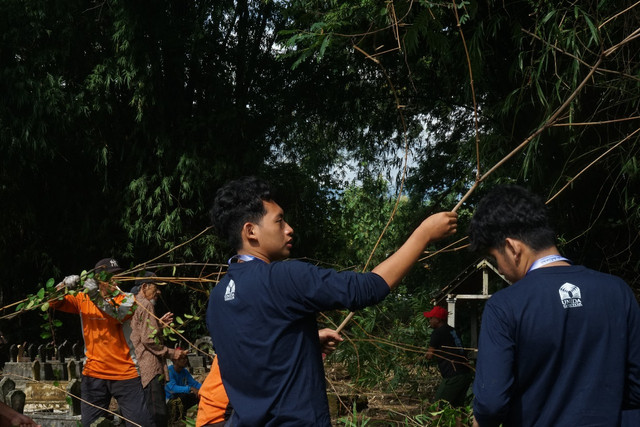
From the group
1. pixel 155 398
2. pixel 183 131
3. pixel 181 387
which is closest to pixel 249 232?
pixel 155 398

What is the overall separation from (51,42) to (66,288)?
7.61 meters

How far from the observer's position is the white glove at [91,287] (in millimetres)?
4508

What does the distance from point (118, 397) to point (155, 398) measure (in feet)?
1.35

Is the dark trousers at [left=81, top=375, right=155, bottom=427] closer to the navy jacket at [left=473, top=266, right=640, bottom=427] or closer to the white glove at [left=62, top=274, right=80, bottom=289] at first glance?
the white glove at [left=62, top=274, right=80, bottom=289]

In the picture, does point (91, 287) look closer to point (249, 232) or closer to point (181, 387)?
point (249, 232)

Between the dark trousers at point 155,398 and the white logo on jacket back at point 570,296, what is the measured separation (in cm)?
397

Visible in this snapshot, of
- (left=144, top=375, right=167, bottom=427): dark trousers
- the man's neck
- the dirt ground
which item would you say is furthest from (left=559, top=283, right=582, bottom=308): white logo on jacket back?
the dirt ground

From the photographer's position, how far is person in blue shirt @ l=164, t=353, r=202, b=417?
7.30 meters

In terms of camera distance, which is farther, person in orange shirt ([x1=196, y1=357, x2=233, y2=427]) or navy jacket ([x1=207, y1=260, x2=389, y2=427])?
person in orange shirt ([x1=196, y1=357, x2=233, y2=427])

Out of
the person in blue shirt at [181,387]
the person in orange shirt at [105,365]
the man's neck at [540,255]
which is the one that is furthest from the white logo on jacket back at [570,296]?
the person in blue shirt at [181,387]

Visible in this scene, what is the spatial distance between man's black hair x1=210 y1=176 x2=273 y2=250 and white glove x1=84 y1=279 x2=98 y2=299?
233 cm

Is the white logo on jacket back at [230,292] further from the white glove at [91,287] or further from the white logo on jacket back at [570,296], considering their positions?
the white glove at [91,287]

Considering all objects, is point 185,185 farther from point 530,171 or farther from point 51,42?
point 530,171

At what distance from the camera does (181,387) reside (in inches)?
289
